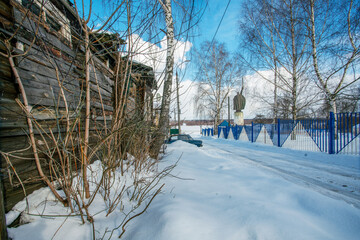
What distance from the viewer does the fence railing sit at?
202 inches

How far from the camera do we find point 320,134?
5.90 meters

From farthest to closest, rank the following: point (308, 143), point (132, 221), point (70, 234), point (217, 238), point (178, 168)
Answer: point (308, 143), point (178, 168), point (132, 221), point (70, 234), point (217, 238)

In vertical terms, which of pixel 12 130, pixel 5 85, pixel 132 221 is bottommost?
pixel 132 221

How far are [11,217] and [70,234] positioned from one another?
1.99 ft

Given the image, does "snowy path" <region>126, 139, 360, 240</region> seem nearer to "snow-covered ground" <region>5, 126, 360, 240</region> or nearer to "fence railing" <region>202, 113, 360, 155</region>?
"snow-covered ground" <region>5, 126, 360, 240</region>

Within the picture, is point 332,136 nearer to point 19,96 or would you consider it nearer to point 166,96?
point 166,96

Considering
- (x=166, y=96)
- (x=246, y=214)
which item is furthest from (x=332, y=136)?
(x=246, y=214)

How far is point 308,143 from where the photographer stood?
21.1 feet

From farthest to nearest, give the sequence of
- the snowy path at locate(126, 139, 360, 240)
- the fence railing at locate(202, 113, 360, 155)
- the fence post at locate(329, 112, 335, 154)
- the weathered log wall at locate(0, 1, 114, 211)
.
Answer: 1. the fence post at locate(329, 112, 335, 154)
2. the fence railing at locate(202, 113, 360, 155)
3. the weathered log wall at locate(0, 1, 114, 211)
4. the snowy path at locate(126, 139, 360, 240)

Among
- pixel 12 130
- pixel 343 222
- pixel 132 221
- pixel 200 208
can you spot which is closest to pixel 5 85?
pixel 12 130

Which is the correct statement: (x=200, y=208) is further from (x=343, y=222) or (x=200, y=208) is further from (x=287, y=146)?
(x=287, y=146)

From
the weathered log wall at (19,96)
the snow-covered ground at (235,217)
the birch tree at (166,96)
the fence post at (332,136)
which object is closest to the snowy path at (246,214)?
the snow-covered ground at (235,217)

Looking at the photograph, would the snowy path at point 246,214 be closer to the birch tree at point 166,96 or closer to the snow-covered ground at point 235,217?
the snow-covered ground at point 235,217

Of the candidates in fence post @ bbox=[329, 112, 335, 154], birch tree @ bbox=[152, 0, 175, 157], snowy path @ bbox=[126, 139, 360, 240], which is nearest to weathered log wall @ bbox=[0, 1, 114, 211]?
snowy path @ bbox=[126, 139, 360, 240]
